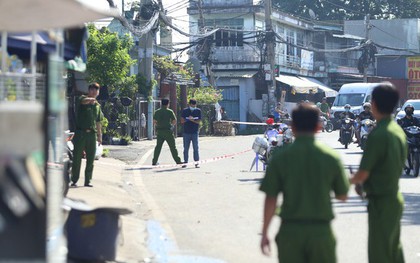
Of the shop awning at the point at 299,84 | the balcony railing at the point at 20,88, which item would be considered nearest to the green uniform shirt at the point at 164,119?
the balcony railing at the point at 20,88

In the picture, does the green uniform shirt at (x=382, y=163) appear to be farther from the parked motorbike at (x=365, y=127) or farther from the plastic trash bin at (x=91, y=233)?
the parked motorbike at (x=365, y=127)

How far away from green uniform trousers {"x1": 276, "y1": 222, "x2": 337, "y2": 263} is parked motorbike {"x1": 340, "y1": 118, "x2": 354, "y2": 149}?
82.3 ft

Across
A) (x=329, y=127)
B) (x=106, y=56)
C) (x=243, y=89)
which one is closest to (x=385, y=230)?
(x=106, y=56)

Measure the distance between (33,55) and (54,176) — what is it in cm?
84

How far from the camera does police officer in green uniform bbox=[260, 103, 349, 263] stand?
21.3 feet

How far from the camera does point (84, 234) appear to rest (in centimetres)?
950

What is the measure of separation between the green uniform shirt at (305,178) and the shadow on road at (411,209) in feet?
21.8

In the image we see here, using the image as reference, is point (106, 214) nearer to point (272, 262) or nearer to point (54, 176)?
point (272, 262)

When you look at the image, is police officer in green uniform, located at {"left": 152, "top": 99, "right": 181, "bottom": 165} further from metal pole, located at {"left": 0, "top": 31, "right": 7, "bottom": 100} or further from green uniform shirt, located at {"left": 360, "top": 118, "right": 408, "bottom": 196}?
metal pole, located at {"left": 0, "top": 31, "right": 7, "bottom": 100}

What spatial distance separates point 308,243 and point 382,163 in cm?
150

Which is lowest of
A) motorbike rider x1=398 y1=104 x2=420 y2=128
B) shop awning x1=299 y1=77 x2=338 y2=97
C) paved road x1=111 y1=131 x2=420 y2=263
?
paved road x1=111 y1=131 x2=420 y2=263

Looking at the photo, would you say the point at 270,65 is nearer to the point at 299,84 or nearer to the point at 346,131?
the point at 299,84

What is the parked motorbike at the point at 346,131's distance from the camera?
31406 millimetres

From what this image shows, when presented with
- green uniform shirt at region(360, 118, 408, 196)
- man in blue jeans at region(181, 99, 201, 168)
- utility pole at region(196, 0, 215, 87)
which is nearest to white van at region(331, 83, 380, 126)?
utility pole at region(196, 0, 215, 87)
